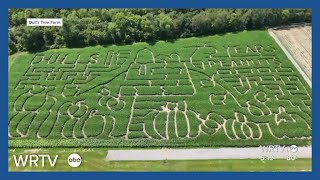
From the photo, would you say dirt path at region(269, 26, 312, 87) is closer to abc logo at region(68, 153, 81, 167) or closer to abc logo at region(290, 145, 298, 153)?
abc logo at region(290, 145, 298, 153)

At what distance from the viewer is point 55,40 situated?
24688mm

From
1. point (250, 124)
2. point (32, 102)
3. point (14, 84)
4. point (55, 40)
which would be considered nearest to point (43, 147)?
point (32, 102)

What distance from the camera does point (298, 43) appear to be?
84.5ft

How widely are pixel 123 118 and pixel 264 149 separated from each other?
22.6 feet

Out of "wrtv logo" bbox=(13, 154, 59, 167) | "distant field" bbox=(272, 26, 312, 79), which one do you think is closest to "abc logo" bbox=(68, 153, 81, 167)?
"wrtv logo" bbox=(13, 154, 59, 167)

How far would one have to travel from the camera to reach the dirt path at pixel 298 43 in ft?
79.3

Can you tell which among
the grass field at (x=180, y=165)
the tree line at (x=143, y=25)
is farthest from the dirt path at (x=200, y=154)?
the tree line at (x=143, y=25)

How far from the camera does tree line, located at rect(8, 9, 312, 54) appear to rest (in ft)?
79.6

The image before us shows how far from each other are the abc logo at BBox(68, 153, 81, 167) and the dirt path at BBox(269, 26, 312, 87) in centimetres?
1283

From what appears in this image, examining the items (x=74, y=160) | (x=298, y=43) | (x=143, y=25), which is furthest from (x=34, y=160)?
(x=298, y=43)

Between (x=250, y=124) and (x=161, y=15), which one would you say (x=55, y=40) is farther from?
(x=250, y=124)

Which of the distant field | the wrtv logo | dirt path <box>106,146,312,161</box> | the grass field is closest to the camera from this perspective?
the grass field

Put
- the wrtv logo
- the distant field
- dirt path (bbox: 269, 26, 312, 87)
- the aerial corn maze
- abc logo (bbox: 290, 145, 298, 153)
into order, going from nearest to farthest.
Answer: the wrtv logo, abc logo (bbox: 290, 145, 298, 153), the aerial corn maze, dirt path (bbox: 269, 26, 312, 87), the distant field

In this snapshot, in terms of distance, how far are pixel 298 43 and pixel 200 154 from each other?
1059 centimetres
